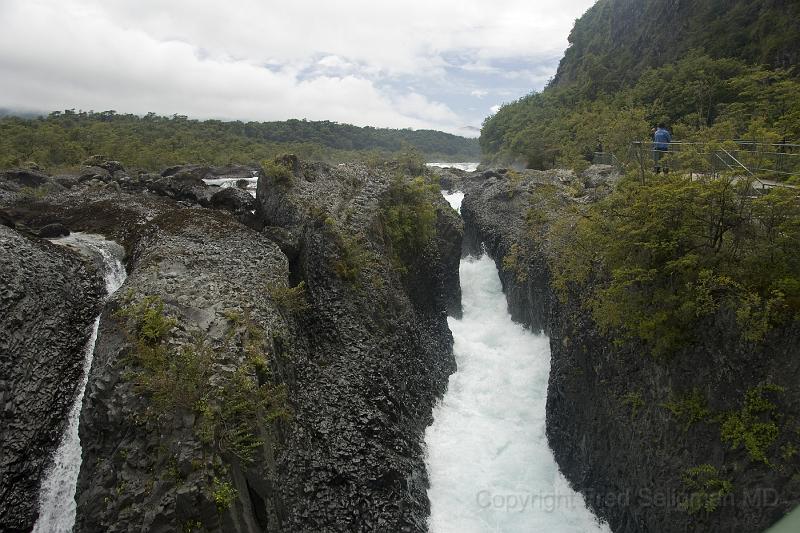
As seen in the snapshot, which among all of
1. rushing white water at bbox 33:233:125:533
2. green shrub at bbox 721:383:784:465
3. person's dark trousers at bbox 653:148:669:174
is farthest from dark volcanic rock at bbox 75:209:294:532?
person's dark trousers at bbox 653:148:669:174

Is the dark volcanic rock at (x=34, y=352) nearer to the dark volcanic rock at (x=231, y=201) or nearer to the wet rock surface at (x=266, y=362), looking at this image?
the wet rock surface at (x=266, y=362)

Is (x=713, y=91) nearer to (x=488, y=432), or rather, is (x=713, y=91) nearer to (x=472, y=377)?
(x=472, y=377)

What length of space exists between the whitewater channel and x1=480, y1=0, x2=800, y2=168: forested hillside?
38.3 feet

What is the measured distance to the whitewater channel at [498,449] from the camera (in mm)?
13859

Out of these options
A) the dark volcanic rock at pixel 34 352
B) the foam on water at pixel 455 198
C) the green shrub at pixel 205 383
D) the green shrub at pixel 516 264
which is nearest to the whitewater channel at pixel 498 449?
the green shrub at pixel 516 264

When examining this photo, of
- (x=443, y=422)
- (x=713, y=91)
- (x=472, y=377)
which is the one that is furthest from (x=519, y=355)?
(x=713, y=91)

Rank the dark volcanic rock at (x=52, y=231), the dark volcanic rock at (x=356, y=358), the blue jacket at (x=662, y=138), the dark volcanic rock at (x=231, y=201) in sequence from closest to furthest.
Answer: the dark volcanic rock at (x=356, y=358) < the dark volcanic rock at (x=52, y=231) < the blue jacket at (x=662, y=138) < the dark volcanic rock at (x=231, y=201)

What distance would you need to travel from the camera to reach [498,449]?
55.0 ft

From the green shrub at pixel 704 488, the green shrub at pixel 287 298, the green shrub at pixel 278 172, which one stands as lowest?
the green shrub at pixel 704 488

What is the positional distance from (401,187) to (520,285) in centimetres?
844

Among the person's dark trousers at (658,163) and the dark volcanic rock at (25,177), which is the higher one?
the person's dark trousers at (658,163)

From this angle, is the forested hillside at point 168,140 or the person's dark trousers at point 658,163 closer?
the person's dark trousers at point 658,163

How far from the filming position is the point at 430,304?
2356 centimetres

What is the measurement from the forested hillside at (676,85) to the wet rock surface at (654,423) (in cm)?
702
